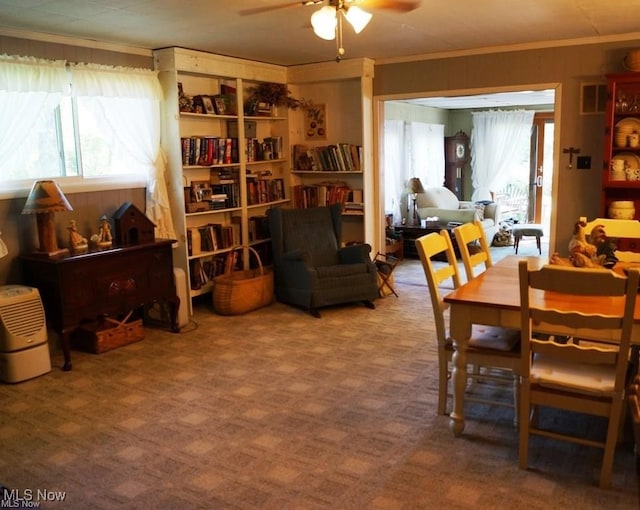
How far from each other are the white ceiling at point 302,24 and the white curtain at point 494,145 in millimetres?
5216

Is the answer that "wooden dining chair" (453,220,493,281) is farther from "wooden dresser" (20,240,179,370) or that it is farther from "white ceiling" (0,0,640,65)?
"wooden dresser" (20,240,179,370)

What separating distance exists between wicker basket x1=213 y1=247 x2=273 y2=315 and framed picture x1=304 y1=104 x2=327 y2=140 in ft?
5.92

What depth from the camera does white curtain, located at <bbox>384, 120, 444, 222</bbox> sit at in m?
8.54

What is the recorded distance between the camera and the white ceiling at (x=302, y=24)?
3.66 m

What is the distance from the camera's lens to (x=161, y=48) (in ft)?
16.3

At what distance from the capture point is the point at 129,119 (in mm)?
4859

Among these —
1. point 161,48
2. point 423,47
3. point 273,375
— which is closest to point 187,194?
point 161,48

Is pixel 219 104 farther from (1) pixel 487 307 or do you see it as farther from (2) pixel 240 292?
(1) pixel 487 307

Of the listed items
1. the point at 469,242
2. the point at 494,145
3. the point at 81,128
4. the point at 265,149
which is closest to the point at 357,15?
the point at 469,242

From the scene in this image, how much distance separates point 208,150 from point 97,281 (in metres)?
1.77

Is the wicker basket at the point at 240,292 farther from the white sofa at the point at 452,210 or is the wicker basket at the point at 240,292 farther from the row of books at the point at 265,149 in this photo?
the white sofa at the point at 452,210

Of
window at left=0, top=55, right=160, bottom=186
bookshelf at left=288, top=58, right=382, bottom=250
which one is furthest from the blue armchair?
window at left=0, top=55, right=160, bottom=186

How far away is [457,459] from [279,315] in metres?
2.72

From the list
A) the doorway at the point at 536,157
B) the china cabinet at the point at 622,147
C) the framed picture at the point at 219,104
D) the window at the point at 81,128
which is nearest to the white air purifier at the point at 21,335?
the window at the point at 81,128
